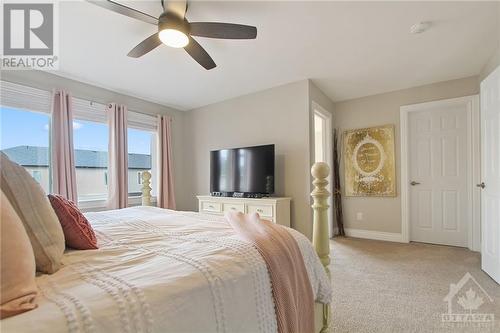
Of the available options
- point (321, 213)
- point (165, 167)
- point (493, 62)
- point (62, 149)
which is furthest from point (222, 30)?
point (493, 62)

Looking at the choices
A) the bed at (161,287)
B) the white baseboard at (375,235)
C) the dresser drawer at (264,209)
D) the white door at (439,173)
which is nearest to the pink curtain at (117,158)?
the dresser drawer at (264,209)

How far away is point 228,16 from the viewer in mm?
2092

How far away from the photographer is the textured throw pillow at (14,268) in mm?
555

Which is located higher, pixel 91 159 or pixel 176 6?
pixel 176 6

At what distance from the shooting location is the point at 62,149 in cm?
305

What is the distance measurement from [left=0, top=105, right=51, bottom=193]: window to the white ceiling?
A: 0.70 metres

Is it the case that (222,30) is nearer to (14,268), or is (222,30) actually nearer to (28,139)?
(14,268)

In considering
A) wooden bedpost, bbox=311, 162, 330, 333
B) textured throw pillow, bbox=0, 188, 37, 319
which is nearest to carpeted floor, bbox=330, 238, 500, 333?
wooden bedpost, bbox=311, 162, 330, 333

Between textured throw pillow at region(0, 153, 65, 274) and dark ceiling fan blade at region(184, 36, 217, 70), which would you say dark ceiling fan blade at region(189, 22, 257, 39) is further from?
textured throw pillow at region(0, 153, 65, 274)

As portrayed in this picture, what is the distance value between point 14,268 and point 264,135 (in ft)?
11.0

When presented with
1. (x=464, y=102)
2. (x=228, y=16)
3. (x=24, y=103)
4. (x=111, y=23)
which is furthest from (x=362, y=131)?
(x=24, y=103)

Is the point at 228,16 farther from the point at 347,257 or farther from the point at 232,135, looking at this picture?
the point at 347,257

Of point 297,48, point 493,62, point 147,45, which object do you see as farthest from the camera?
point 493,62

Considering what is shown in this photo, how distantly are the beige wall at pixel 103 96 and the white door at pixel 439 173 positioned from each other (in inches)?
157
